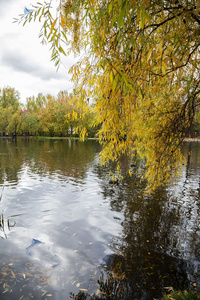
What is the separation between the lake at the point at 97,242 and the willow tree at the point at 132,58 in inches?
75.6

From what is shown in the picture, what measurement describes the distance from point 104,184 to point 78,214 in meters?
4.38

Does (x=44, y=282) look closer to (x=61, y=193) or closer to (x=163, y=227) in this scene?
(x=163, y=227)

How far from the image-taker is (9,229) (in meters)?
6.35

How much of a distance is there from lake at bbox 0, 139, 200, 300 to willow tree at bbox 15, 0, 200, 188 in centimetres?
192

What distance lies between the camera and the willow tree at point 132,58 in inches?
113

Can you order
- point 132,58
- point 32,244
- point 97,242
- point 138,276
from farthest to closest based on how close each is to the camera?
point 97,242 < point 32,244 < point 138,276 < point 132,58

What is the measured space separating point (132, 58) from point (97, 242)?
495 cm

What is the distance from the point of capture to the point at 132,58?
Answer: 3.47m

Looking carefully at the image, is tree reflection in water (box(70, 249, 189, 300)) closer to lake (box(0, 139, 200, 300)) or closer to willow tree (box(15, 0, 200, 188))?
lake (box(0, 139, 200, 300))

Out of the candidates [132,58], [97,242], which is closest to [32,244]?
[97,242]

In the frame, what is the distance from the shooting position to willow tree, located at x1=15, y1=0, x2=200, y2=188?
113 inches

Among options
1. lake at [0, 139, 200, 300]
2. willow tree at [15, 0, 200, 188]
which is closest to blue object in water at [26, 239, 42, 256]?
lake at [0, 139, 200, 300]

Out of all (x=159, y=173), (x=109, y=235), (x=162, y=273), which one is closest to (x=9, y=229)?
(x=109, y=235)

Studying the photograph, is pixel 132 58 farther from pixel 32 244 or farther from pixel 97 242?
pixel 32 244
